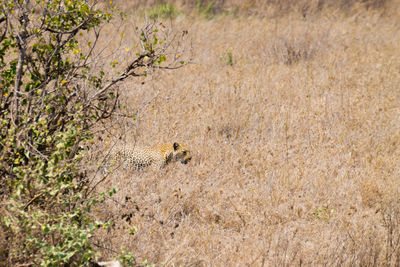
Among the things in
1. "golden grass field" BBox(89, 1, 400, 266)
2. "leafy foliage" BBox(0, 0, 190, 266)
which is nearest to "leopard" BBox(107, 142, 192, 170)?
"golden grass field" BBox(89, 1, 400, 266)

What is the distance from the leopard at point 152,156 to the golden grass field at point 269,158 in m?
0.12

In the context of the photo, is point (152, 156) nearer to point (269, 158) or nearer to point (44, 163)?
point (269, 158)

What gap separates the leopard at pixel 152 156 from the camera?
6.16 meters

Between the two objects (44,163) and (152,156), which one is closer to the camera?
(44,163)

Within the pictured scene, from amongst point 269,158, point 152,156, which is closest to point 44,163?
point 152,156

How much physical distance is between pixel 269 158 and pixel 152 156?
1703 millimetres

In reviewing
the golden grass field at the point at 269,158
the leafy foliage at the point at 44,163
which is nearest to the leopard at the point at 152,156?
the golden grass field at the point at 269,158

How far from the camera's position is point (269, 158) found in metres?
6.61

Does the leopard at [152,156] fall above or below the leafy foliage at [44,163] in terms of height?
below

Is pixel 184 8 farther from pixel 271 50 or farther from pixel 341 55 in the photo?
pixel 341 55

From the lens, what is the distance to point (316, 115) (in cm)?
798

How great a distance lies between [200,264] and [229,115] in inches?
146

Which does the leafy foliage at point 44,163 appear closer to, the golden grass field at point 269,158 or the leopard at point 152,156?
the golden grass field at point 269,158

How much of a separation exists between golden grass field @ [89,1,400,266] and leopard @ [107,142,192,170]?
0.12m
